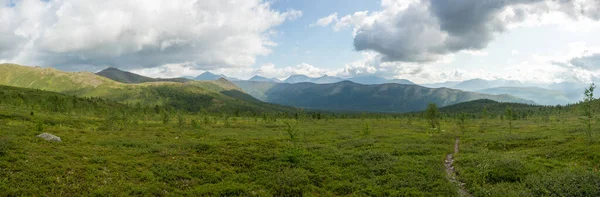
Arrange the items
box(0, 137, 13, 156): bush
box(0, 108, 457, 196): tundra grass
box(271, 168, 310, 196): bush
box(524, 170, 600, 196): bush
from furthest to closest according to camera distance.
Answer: box(0, 137, 13, 156): bush
box(271, 168, 310, 196): bush
box(0, 108, 457, 196): tundra grass
box(524, 170, 600, 196): bush

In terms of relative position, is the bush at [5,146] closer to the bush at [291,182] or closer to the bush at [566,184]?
the bush at [291,182]

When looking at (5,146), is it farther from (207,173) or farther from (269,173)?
(269,173)

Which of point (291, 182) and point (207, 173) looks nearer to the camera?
point (291, 182)

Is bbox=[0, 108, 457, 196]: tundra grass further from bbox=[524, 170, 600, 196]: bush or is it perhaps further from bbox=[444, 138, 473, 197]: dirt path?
bbox=[524, 170, 600, 196]: bush

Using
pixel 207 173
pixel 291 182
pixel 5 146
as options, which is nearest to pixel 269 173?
pixel 291 182

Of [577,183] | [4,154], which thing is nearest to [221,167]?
[4,154]

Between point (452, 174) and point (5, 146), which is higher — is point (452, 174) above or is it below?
below

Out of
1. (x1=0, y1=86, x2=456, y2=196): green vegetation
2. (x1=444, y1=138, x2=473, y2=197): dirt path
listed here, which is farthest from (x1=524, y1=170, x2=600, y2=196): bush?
(x1=0, y1=86, x2=456, y2=196): green vegetation

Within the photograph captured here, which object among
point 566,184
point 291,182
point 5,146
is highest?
point 5,146

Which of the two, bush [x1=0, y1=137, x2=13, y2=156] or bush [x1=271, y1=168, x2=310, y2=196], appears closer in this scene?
bush [x1=271, y1=168, x2=310, y2=196]

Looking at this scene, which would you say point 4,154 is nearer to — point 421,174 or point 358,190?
point 358,190

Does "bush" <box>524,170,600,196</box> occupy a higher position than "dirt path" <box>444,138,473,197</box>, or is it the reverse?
"bush" <box>524,170,600,196</box>

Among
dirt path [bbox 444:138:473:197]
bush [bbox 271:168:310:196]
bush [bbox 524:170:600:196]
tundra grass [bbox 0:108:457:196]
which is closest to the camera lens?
bush [bbox 524:170:600:196]

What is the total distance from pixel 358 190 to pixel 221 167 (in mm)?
13108
